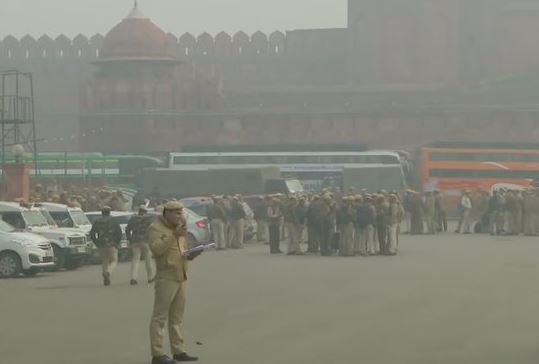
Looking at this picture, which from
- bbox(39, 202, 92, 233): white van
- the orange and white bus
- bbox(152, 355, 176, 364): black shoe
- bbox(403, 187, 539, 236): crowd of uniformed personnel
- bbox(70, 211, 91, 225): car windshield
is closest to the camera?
bbox(152, 355, 176, 364): black shoe

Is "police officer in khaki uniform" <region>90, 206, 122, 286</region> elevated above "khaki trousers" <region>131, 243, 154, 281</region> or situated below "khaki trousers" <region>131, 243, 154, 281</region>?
above

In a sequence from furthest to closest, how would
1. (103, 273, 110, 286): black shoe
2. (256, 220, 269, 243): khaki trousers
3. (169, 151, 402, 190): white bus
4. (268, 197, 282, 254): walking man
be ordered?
(169, 151, 402, 190): white bus
(256, 220, 269, 243): khaki trousers
(268, 197, 282, 254): walking man
(103, 273, 110, 286): black shoe

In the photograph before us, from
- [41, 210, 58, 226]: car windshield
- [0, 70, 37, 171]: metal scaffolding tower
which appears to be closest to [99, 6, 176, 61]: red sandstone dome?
[0, 70, 37, 171]: metal scaffolding tower

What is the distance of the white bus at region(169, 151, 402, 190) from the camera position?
53062mm

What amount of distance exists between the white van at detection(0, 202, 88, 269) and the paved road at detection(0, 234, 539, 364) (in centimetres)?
29

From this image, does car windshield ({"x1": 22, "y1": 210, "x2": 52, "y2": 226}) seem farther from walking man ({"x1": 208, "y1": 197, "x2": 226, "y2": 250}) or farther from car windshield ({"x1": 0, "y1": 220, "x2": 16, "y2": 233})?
walking man ({"x1": 208, "y1": 197, "x2": 226, "y2": 250})

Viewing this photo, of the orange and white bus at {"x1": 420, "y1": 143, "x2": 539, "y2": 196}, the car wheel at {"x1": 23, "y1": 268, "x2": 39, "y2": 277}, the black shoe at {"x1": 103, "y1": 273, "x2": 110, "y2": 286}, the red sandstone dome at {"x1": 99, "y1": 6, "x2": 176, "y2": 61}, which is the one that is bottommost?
the orange and white bus at {"x1": 420, "y1": 143, "x2": 539, "y2": 196}

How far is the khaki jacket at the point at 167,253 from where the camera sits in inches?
385

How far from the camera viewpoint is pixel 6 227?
1859 cm

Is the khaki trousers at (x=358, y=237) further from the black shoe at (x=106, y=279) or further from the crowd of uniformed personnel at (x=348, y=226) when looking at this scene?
Result: the black shoe at (x=106, y=279)

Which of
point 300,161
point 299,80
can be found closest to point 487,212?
point 300,161

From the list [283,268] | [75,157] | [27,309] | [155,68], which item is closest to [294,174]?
[75,157]

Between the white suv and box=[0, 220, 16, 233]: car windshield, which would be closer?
the white suv

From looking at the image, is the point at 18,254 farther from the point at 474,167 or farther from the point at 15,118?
the point at 474,167
